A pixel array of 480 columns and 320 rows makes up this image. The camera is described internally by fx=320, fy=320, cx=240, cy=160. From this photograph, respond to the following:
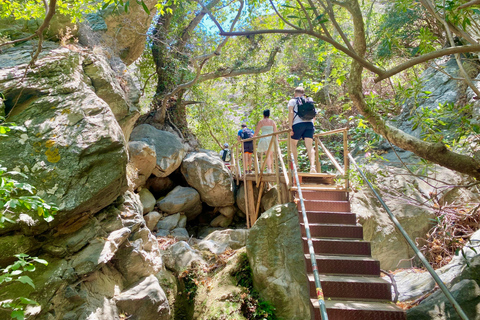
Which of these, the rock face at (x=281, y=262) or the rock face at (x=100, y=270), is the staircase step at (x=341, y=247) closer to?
the rock face at (x=281, y=262)

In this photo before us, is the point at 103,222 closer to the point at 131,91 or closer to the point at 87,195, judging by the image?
the point at 87,195

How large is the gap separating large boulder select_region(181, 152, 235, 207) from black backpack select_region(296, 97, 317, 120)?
4.49m

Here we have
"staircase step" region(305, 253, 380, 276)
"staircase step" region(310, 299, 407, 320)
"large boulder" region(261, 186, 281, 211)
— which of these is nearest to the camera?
"staircase step" region(310, 299, 407, 320)

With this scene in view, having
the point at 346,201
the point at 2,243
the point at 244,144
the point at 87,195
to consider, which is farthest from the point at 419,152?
the point at 244,144

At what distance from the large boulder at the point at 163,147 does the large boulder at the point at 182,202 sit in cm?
70

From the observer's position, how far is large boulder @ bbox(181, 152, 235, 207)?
10289 mm

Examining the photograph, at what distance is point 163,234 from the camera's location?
8.96 m

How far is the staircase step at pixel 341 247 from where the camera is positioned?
16.9 ft

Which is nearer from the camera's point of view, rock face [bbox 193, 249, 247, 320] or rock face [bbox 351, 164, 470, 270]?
rock face [bbox 193, 249, 247, 320]

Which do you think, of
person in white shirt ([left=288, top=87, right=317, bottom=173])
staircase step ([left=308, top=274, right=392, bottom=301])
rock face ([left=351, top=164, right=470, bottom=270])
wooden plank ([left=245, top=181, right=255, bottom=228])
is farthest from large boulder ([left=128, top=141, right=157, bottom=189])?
staircase step ([left=308, top=274, right=392, bottom=301])

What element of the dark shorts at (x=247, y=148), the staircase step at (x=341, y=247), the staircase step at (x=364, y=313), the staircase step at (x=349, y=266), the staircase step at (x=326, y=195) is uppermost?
the dark shorts at (x=247, y=148)

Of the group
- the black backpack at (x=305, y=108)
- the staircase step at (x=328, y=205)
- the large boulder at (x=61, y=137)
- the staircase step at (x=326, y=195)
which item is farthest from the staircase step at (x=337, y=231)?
the large boulder at (x=61, y=137)

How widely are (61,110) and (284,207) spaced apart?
4035 mm

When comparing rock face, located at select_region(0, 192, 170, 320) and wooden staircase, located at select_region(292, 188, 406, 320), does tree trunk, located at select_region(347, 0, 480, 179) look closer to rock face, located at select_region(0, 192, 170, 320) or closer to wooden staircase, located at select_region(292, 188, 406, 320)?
wooden staircase, located at select_region(292, 188, 406, 320)
